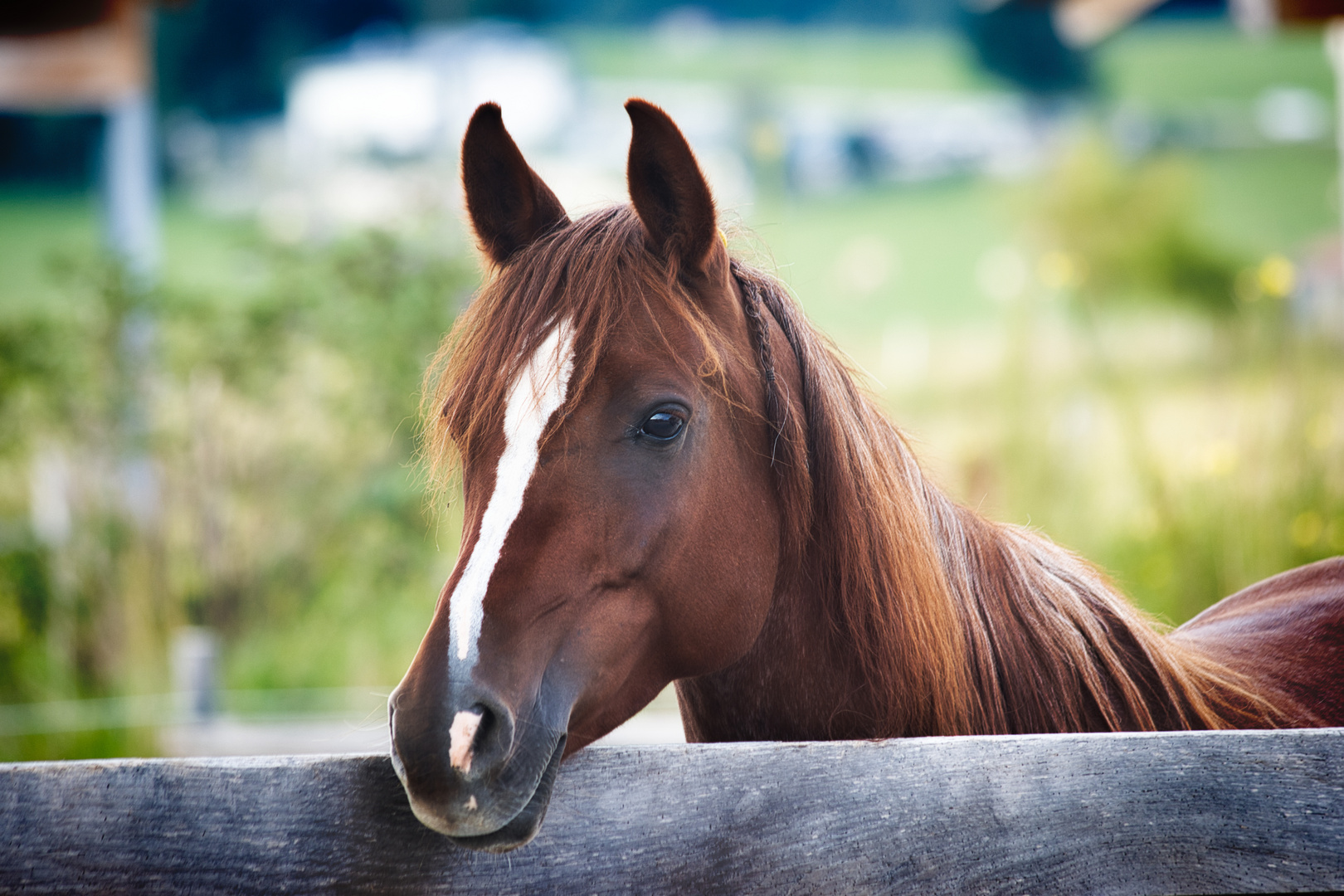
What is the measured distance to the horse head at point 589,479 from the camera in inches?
43.3

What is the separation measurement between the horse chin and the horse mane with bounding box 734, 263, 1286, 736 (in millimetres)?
576

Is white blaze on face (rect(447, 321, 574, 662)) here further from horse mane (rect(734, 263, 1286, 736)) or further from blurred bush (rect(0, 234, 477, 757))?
blurred bush (rect(0, 234, 477, 757))

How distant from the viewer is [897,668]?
1398 mm

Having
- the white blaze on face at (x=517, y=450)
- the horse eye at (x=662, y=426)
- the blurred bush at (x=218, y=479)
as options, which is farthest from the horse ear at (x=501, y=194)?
the blurred bush at (x=218, y=479)

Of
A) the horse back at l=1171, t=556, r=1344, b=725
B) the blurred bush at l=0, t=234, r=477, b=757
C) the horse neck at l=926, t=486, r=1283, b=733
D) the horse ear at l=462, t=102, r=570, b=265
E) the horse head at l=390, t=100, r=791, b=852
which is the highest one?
the horse ear at l=462, t=102, r=570, b=265

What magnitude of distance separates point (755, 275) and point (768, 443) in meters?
0.31

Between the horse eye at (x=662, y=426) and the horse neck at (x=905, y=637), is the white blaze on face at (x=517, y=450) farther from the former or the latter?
the horse neck at (x=905, y=637)

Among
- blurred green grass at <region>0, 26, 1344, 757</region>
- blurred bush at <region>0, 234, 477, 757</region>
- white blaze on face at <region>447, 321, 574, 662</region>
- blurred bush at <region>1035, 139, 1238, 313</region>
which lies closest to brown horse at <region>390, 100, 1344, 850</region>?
white blaze on face at <region>447, 321, 574, 662</region>

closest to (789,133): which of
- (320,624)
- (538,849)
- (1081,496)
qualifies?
(1081,496)

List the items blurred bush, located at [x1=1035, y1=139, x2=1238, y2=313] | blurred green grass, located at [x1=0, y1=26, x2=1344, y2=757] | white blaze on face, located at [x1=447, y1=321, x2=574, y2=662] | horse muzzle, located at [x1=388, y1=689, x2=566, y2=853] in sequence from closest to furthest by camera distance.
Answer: horse muzzle, located at [x1=388, y1=689, x2=566, y2=853] < white blaze on face, located at [x1=447, y1=321, x2=574, y2=662] < blurred green grass, located at [x1=0, y1=26, x2=1344, y2=757] < blurred bush, located at [x1=1035, y1=139, x2=1238, y2=313]

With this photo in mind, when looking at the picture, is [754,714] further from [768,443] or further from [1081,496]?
[1081,496]

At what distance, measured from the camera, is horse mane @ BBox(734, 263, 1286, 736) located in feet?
4.63

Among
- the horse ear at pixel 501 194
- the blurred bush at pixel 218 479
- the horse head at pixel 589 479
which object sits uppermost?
the horse ear at pixel 501 194

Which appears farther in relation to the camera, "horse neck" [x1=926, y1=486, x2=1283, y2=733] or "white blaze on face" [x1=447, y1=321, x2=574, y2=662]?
Result: "horse neck" [x1=926, y1=486, x2=1283, y2=733]
